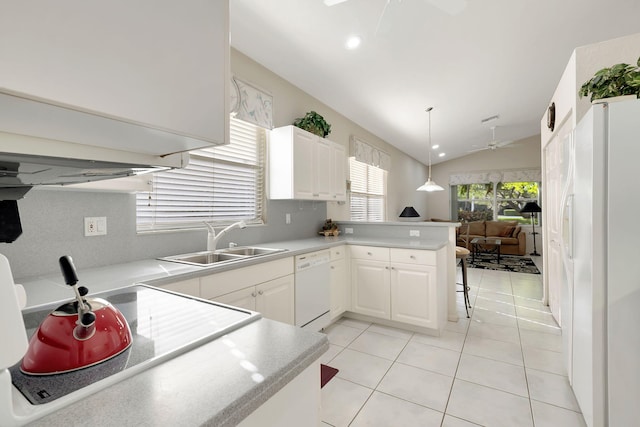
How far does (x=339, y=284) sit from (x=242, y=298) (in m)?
1.37

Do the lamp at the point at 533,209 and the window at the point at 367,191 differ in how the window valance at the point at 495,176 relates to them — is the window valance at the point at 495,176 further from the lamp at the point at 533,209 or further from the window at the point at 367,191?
the window at the point at 367,191

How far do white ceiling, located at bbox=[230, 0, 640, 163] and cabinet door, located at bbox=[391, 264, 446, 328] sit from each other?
82.0 inches

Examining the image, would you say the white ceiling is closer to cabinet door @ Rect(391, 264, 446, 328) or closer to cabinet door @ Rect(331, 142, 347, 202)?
cabinet door @ Rect(331, 142, 347, 202)

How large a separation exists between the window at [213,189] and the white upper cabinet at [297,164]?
0.56 ft

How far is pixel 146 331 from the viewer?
855 millimetres

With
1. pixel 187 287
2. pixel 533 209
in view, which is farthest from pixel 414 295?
pixel 533 209

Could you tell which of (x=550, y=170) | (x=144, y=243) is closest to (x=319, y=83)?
(x=144, y=243)

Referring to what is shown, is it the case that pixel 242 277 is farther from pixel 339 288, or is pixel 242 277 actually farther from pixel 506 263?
pixel 506 263

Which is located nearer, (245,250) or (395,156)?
(245,250)

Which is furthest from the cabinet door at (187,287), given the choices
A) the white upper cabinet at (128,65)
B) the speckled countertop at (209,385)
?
the white upper cabinet at (128,65)

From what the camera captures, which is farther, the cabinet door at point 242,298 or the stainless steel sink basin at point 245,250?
the stainless steel sink basin at point 245,250

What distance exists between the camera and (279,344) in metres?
0.79

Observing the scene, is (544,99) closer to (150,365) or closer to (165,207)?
(165,207)

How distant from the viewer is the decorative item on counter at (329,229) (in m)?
3.83
